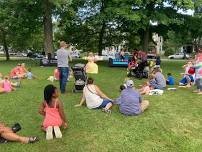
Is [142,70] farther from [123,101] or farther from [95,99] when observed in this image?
[123,101]

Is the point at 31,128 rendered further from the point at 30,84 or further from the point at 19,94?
the point at 30,84

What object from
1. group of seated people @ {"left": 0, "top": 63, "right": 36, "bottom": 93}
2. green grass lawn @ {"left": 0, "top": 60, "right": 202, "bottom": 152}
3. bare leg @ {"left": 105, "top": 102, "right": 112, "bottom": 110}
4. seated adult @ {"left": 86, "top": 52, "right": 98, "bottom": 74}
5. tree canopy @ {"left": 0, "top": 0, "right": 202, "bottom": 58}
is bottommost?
green grass lawn @ {"left": 0, "top": 60, "right": 202, "bottom": 152}

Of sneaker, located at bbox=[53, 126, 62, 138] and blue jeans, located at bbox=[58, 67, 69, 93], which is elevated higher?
blue jeans, located at bbox=[58, 67, 69, 93]

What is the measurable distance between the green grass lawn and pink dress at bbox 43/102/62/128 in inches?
14.9

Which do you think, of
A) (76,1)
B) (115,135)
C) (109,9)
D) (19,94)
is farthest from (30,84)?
(76,1)

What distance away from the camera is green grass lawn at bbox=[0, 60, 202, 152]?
10211 mm

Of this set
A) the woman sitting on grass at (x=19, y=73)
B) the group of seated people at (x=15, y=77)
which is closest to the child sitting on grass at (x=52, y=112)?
the group of seated people at (x=15, y=77)

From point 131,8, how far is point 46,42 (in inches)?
349

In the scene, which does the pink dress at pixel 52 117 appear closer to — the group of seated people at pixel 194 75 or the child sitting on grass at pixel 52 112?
the child sitting on grass at pixel 52 112

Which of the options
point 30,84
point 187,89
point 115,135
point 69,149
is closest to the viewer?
point 69,149

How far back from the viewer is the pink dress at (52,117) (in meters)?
10.9

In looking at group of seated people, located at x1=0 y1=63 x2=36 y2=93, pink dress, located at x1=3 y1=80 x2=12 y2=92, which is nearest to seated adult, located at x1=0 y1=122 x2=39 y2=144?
pink dress, located at x1=3 y1=80 x2=12 y2=92

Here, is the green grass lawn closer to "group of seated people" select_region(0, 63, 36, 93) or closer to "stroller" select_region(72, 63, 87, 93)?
"stroller" select_region(72, 63, 87, 93)

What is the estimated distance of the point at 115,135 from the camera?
11.0m
